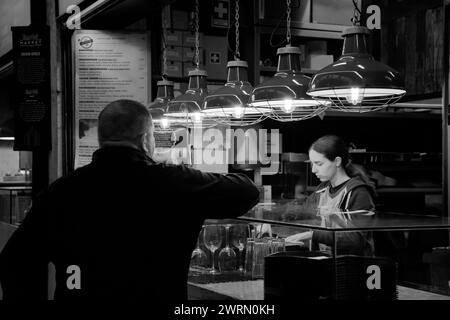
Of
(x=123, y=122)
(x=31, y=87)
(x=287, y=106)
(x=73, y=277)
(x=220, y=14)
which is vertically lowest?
(x=73, y=277)

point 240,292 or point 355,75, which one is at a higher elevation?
Result: point 355,75

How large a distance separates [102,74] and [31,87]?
2.08 ft

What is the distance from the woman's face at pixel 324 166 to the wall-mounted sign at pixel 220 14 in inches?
69.9

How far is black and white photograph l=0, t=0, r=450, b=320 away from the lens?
2758mm

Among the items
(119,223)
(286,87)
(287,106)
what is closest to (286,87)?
(286,87)

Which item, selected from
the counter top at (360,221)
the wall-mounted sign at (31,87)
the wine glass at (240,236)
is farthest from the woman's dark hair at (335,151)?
the wall-mounted sign at (31,87)

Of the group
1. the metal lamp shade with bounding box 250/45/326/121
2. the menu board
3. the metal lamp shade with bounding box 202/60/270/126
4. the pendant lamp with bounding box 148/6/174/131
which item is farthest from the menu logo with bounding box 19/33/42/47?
the metal lamp shade with bounding box 250/45/326/121

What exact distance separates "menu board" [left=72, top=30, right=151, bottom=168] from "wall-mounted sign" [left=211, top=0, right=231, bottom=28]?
678mm

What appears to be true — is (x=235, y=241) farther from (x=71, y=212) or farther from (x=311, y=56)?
(x=311, y=56)

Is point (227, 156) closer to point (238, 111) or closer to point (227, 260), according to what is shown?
point (238, 111)

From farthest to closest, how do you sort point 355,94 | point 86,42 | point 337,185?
point 86,42 → point 337,185 → point 355,94

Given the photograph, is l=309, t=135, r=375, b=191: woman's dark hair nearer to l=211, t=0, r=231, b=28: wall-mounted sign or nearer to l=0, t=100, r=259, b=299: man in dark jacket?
l=211, t=0, r=231, b=28: wall-mounted sign

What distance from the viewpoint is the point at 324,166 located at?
545cm
